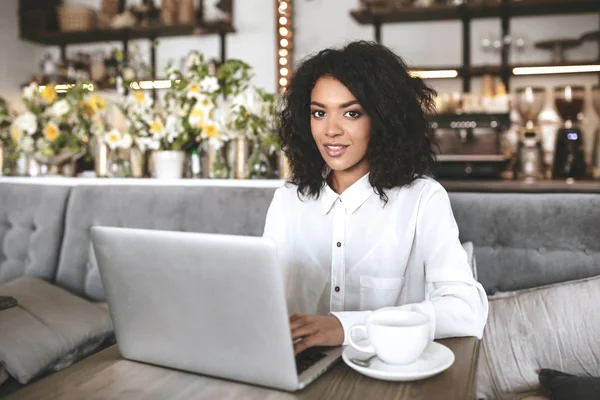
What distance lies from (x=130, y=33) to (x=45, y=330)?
391 centimetres

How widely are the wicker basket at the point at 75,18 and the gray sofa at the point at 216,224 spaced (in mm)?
3222

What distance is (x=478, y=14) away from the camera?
4180 mm

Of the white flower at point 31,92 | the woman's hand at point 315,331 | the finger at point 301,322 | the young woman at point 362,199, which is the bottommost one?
the woman's hand at point 315,331

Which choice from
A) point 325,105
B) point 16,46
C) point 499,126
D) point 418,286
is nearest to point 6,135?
point 325,105

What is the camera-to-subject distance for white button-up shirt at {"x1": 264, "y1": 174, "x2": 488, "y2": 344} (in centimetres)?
136

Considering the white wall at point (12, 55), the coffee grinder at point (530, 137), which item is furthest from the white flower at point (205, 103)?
the white wall at point (12, 55)

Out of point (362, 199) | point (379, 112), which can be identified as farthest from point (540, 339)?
point (379, 112)

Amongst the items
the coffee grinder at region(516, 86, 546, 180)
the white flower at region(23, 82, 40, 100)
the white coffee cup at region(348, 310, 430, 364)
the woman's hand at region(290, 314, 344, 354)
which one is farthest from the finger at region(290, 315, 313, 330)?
the coffee grinder at region(516, 86, 546, 180)

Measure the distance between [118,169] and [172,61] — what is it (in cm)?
276

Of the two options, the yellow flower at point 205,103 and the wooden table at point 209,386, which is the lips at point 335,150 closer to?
the wooden table at point 209,386

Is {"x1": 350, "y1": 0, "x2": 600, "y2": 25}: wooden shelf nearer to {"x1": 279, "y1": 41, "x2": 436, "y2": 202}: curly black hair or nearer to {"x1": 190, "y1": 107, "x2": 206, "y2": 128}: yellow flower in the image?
{"x1": 190, "y1": 107, "x2": 206, "y2": 128}: yellow flower

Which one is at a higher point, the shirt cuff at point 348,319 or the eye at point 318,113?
the eye at point 318,113

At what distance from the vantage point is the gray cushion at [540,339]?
60.2 inches

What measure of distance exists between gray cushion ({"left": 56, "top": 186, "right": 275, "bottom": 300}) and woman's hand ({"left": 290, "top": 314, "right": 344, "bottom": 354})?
107 cm
